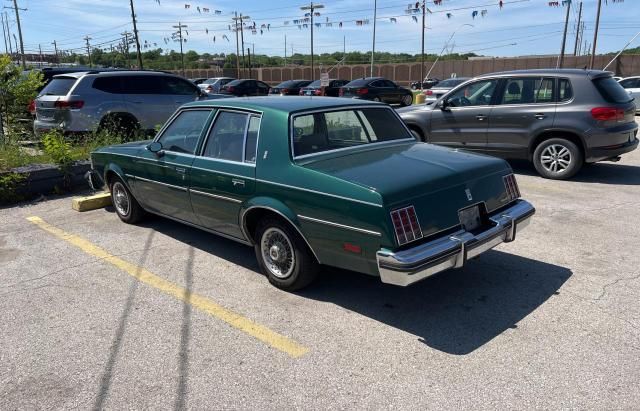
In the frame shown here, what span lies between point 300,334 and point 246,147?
177 cm

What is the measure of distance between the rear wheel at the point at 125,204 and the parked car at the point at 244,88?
2177cm

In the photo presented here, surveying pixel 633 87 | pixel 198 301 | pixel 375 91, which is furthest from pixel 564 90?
pixel 375 91

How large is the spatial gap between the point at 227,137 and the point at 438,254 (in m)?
2.36

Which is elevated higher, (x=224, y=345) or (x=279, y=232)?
(x=279, y=232)

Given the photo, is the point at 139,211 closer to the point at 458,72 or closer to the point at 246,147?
the point at 246,147

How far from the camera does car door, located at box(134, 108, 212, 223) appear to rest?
5109 millimetres

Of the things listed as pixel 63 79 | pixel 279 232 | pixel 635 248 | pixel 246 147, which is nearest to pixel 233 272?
pixel 279 232

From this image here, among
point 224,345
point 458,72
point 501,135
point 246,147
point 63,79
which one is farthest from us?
point 458,72

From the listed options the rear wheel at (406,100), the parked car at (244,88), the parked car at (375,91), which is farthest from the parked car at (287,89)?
the rear wheel at (406,100)

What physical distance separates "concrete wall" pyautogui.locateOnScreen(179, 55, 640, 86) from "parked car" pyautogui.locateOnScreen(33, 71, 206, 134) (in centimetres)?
4019

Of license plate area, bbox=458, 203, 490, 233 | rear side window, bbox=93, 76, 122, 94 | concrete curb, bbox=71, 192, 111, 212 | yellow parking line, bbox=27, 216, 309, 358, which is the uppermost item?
rear side window, bbox=93, 76, 122, 94

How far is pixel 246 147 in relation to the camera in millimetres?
4527

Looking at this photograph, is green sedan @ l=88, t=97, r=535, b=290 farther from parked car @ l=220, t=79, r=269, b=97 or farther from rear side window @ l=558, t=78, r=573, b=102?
parked car @ l=220, t=79, r=269, b=97

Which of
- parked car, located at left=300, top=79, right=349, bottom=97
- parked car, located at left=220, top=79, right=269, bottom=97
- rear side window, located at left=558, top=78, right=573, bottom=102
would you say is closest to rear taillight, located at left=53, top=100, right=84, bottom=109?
rear side window, located at left=558, top=78, right=573, bottom=102
